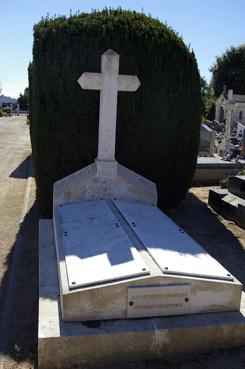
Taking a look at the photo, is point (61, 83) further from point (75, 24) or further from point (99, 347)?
point (99, 347)

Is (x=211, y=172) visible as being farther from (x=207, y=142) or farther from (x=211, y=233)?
(x=207, y=142)

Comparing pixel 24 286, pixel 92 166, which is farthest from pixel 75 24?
pixel 24 286

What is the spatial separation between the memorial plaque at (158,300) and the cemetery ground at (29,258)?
378 mm

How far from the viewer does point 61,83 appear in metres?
6.59

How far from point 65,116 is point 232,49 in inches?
1979

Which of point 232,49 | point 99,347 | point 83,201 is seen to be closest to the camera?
point 99,347

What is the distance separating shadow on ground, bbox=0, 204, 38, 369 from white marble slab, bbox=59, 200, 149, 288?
815 millimetres

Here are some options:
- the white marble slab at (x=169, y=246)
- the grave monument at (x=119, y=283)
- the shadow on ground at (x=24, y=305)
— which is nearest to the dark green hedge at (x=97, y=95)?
the shadow on ground at (x=24, y=305)

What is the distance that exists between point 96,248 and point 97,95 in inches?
131

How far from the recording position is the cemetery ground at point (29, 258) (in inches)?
138

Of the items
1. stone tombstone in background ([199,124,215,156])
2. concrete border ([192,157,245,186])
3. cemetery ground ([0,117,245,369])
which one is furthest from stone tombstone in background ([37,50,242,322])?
stone tombstone in background ([199,124,215,156])

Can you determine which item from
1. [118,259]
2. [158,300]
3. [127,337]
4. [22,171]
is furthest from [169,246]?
[22,171]

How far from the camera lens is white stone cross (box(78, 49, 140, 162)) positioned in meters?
5.39

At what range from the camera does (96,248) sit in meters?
4.02
